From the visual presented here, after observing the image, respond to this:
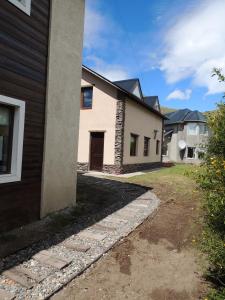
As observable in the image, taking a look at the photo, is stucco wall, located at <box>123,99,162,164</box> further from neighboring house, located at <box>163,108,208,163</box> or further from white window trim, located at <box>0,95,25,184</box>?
neighboring house, located at <box>163,108,208,163</box>

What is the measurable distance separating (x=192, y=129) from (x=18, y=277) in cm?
3588

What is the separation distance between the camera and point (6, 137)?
19.2 ft

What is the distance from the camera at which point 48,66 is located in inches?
268

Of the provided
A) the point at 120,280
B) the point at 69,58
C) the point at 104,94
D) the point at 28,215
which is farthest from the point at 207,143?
the point at 104,94

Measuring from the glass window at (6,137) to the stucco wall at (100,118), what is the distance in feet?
36.9

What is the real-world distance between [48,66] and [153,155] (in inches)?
723

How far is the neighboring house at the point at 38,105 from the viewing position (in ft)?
18.6

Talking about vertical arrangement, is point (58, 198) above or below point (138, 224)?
above

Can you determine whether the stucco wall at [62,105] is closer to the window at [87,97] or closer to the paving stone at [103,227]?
the paving stone at [103,227]

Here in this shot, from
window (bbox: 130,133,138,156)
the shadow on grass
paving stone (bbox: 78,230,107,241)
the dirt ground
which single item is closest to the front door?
window (bbox: 130,133,138,156)

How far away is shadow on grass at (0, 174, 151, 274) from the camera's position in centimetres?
486

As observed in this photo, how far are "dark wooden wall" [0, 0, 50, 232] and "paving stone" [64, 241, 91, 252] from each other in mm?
1338

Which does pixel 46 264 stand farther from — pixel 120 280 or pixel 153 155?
pixel 153 155

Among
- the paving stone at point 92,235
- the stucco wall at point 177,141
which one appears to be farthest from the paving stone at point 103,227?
the stucco wall at point 177,141
